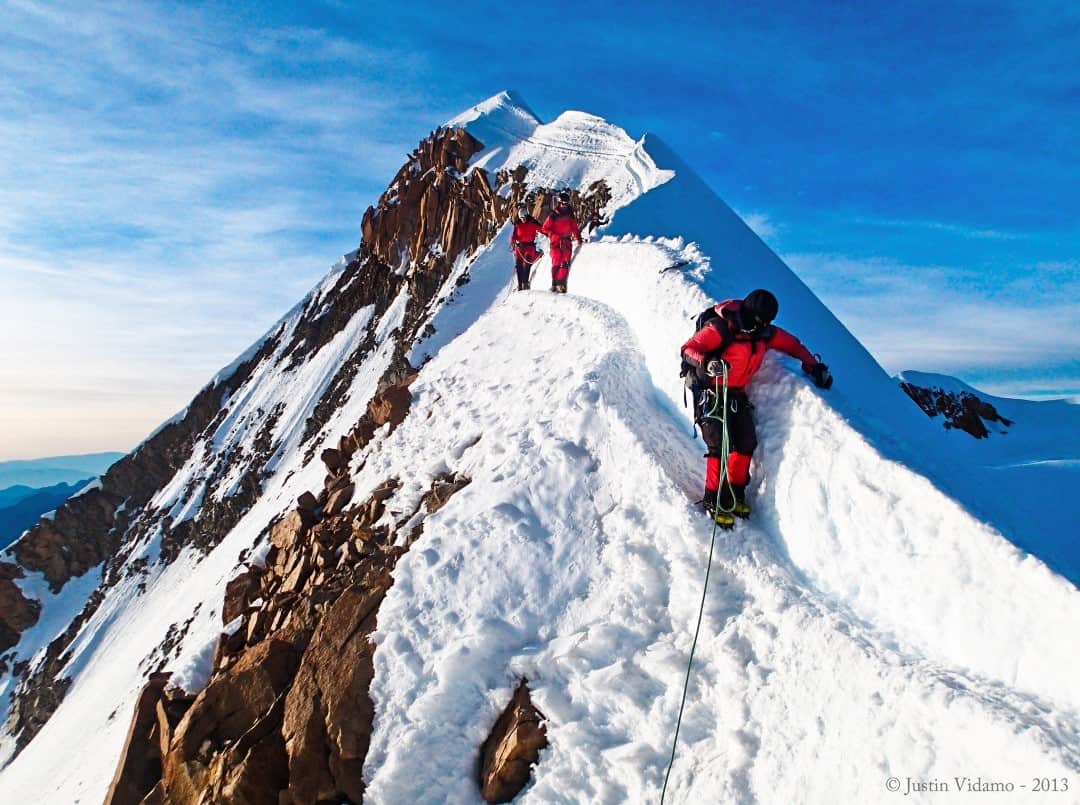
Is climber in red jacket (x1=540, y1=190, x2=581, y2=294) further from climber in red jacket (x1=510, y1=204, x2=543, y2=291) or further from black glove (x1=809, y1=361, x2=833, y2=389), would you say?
black glove (x1=809, y1=361, x2=833, y2=389)

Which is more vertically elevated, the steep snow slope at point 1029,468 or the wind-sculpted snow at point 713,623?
the steep snow slope at point 1029,468

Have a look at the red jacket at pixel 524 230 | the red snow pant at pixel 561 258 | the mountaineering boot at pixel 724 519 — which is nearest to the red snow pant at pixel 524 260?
the red jacket at pixel 524 230

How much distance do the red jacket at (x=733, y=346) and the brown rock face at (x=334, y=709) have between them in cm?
371

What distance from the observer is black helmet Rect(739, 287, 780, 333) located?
5.34m

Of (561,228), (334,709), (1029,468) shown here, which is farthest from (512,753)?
(561,228)

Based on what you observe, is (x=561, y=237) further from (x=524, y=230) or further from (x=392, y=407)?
(x=392, y=407)

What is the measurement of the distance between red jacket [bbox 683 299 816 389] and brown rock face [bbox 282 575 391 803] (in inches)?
146

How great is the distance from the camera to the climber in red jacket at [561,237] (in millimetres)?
14266

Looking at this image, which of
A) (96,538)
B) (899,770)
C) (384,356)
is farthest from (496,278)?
(96,538)

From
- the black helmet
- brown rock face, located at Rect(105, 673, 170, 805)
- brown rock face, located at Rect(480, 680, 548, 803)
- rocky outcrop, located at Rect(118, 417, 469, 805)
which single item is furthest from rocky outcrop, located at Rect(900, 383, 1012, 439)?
brown rock face, located at Rect(105, 673, 170, 805)

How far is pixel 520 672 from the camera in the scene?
16.9 ft

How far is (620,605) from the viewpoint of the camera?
5.31 m
